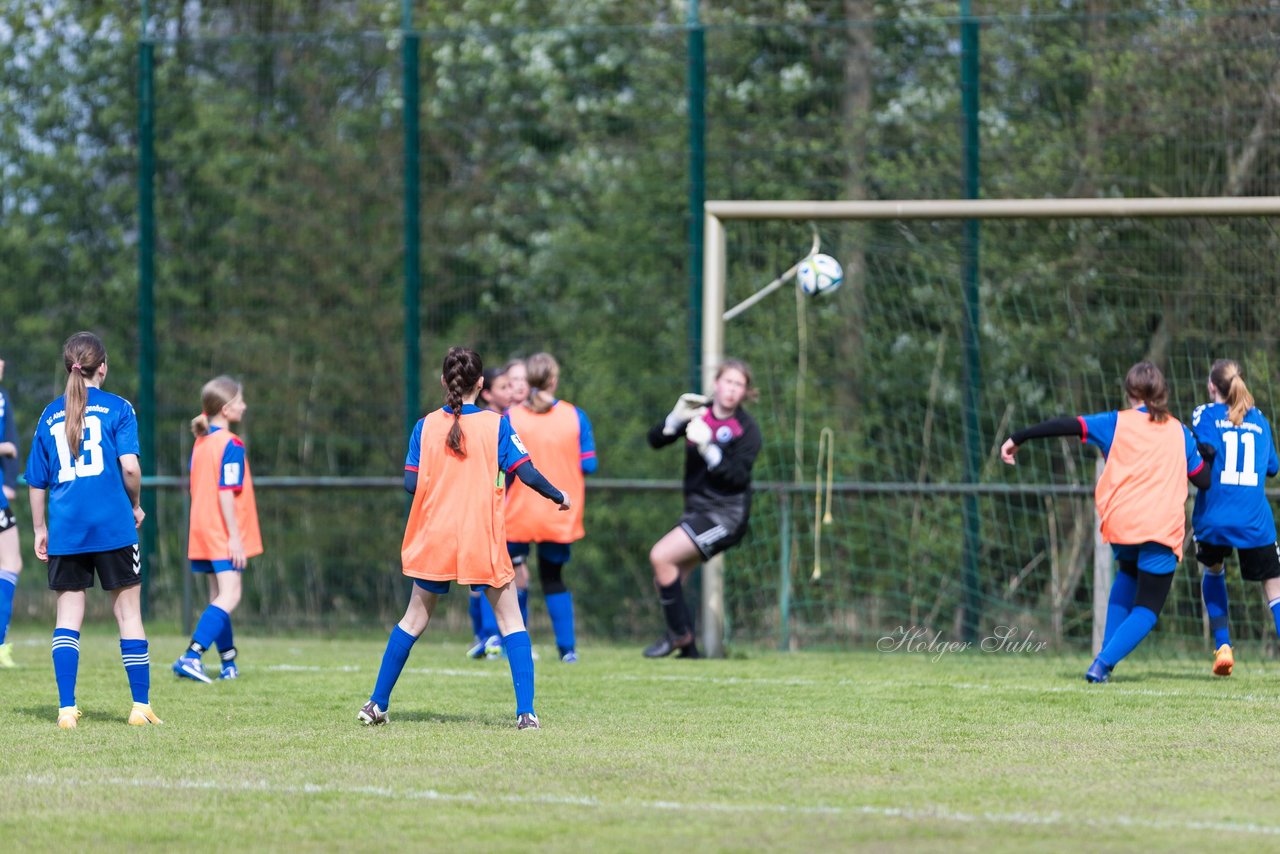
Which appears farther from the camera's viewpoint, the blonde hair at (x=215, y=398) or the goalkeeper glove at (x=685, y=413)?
the goalkeeper glove at (x=685, y=413)

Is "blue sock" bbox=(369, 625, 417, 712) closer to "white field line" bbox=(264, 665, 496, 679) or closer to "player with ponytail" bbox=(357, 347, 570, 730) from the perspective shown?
"player with ponytail" bbox=(357, 347, 570, 730)

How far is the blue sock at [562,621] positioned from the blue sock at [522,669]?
3232 mm

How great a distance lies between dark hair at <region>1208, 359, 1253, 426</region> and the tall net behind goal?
158cm

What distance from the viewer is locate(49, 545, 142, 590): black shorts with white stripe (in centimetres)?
765

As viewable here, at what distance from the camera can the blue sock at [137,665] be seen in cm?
767

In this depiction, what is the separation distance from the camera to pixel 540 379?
10695 mm

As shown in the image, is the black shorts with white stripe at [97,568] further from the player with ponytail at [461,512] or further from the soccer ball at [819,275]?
the soccer ball at [819,275]

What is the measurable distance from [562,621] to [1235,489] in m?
4.09

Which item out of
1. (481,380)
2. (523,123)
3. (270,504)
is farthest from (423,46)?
(481,380)

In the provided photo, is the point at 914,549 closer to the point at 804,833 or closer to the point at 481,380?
the point at 481,380

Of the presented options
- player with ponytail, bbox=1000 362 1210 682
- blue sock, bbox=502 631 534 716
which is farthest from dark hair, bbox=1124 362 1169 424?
blue sock, bbox=502 631 534 716

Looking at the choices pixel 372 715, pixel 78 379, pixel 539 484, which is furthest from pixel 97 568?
pixel 539 484

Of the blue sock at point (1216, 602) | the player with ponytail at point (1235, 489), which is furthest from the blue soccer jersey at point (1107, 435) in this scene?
the blue sock at point (1216, 602)

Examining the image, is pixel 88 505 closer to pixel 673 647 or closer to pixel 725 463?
pixel 725 463
